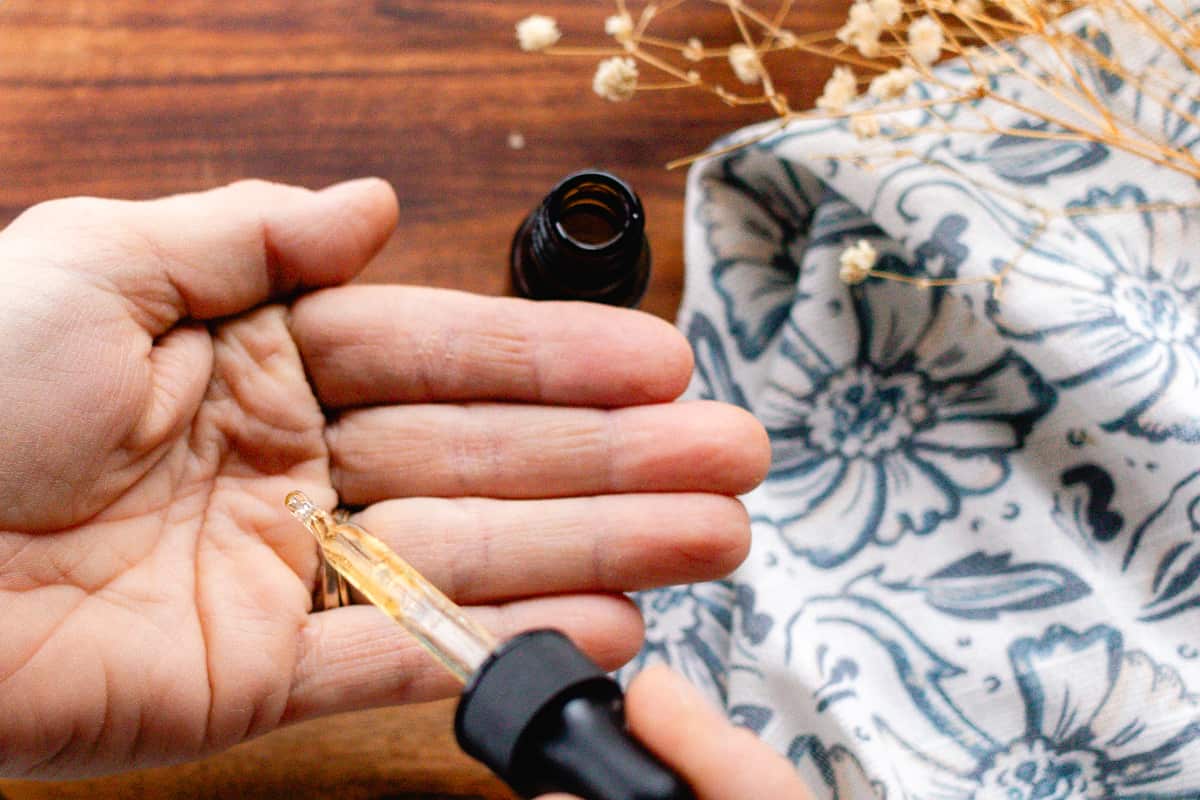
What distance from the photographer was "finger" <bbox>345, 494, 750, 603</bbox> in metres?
0.68

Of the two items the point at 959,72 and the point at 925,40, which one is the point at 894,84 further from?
the point at 959,72

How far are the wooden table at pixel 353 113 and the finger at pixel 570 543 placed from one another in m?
0.21

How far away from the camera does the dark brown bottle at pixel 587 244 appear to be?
26.0 inches

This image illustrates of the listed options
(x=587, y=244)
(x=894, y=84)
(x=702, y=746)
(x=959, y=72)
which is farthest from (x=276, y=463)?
(x=959, y=72)

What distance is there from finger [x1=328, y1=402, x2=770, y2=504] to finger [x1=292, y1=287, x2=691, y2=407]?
0.07ft

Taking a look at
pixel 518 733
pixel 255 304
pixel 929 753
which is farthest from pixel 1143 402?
pixel 255 304

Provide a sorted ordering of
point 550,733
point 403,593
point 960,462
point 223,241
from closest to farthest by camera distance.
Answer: point 550,733 < point 403,593 < point 223,241 < point 960,462

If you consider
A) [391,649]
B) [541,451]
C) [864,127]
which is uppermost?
[864,127]

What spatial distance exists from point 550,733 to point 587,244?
0.37 meters

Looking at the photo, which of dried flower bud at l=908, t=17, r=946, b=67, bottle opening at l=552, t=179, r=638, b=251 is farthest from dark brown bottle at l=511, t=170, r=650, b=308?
dried flower bud at l=908, t=17, r=946, b=67

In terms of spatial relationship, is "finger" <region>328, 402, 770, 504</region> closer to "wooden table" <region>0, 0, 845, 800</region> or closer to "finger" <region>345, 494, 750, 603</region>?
"finger" <region>345, 494, 750, 603</region>

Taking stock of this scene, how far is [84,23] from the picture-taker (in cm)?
81

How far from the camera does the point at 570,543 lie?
0.69 m

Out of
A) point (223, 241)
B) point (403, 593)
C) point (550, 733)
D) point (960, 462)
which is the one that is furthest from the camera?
point (960, 462)
